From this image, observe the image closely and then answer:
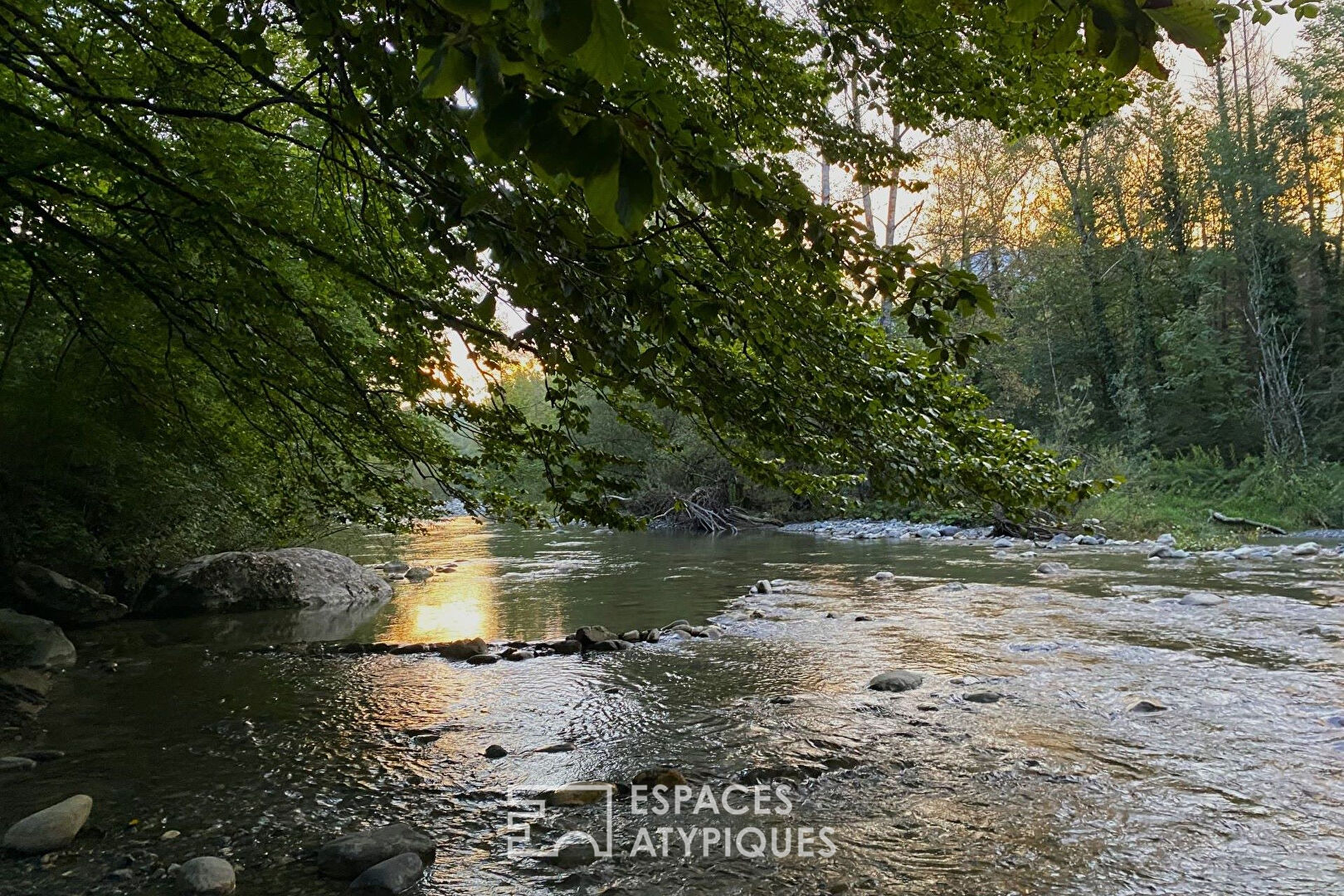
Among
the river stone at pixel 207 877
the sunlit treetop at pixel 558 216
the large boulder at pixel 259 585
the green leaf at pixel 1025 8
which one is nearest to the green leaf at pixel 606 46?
the sunlit treetop at pixel 558 216

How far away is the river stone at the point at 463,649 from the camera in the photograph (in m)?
7.30

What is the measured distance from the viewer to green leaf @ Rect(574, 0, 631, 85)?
85cm

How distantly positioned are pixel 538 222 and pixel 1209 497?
24.5 meters

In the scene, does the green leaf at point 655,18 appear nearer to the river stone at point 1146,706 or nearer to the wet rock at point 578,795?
the wet rock at point 578,795

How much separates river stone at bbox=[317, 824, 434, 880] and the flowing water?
0.30 feet

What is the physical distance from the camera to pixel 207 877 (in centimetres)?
311

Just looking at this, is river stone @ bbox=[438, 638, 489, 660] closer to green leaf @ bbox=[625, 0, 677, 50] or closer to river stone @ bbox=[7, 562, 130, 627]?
river stone @ bbox=[7, 562, 130, 627]

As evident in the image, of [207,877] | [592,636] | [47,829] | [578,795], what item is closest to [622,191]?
[207,877]

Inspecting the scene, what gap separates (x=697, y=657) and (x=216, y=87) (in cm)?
593

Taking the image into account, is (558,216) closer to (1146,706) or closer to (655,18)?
(655,18)

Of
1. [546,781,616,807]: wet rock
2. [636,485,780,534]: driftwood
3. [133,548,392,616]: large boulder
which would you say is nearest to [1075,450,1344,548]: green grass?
[636,485,780,534]: driftwood

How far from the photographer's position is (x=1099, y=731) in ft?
15.8

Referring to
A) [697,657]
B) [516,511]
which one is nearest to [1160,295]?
[697,657]

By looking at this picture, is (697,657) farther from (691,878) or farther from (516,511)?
(691,878)
